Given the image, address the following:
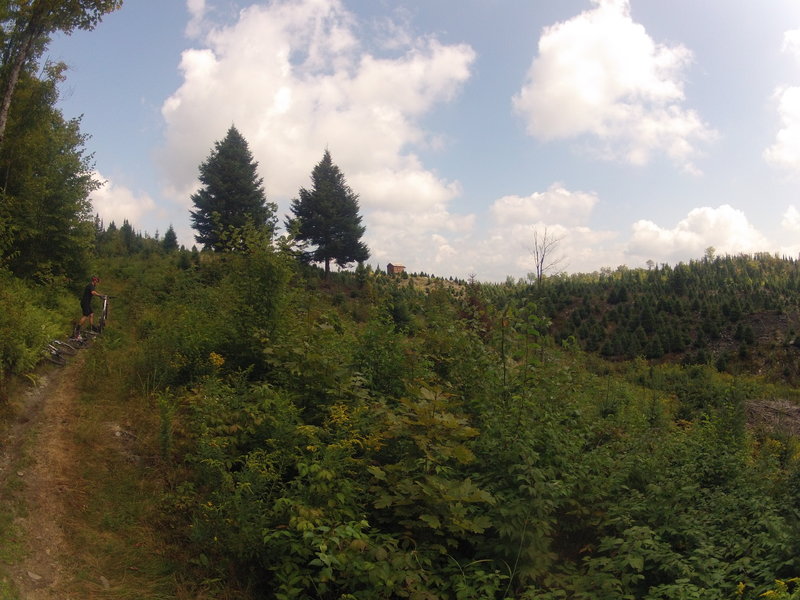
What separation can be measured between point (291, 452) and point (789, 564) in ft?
13.5

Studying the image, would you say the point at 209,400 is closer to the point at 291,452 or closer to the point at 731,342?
the point at 291,452

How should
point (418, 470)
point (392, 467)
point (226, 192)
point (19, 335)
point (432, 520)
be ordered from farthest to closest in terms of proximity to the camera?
point (226, 192)
point (19, 335)
point (418, 470)
point (392, 467)
point (432, 520)

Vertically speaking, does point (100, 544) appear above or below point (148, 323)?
below

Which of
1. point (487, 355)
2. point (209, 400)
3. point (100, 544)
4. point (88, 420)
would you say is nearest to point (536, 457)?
point (487, 355)

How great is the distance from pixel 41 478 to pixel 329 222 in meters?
22.2

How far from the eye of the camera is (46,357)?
28.7 feet

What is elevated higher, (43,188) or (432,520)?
(43,188)

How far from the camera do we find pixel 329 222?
87.7 feet

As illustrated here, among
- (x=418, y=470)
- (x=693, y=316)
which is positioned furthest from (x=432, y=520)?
(x=693, y=316)

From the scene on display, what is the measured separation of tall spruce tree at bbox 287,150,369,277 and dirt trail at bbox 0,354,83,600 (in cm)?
1961

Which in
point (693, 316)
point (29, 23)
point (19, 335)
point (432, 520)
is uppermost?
point (29, 23)

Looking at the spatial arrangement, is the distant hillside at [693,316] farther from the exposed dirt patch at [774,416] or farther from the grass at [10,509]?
the grass at [10,509]

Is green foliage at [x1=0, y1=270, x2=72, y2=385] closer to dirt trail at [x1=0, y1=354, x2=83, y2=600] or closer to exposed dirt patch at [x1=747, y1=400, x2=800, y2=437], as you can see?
dirt trail at [x1=0, y1=354, x2=83, y2=600]

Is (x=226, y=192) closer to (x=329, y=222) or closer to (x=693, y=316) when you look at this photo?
(x=329, y=222)
